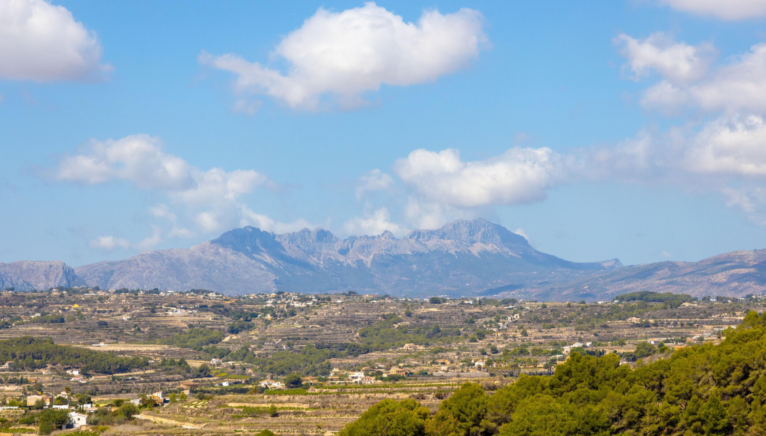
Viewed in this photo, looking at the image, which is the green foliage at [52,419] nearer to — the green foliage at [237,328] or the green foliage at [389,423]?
the green foliage at [389,423]

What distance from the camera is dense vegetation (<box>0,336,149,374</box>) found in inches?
5468

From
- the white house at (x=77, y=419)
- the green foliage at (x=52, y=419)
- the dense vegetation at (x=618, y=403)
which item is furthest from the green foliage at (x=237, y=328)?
the dense vegetation at (x=618, y=403)

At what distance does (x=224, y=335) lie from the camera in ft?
614

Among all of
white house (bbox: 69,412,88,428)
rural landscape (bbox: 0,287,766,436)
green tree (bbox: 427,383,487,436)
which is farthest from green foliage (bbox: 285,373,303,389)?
green tree (bbox: 427,383,487,436)

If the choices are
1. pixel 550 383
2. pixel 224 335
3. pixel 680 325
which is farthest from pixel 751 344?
pixel 224 335

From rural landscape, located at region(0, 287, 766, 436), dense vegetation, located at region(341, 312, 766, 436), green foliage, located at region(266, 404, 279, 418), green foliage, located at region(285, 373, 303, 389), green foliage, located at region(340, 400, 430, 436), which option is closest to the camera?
dense vegetation, located at region(341, 312, 766, 436)

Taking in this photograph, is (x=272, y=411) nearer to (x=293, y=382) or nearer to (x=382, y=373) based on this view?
(x=293, y=382)

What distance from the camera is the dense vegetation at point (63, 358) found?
138875 millimetres

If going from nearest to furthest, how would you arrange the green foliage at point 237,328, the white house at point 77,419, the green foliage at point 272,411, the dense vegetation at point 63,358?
1. the white house at point 77,419
2. the green foliage at point 272,411
3. the dense vegetation at point 63,358
4. the green foliage at point 237,328

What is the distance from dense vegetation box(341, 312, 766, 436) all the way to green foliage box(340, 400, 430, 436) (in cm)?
7

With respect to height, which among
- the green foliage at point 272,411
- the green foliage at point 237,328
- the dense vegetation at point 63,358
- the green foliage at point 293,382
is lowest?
the green foliage at point 272,411

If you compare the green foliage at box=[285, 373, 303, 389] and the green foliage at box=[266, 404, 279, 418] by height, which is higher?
the green foliage at box=[285, 373, 303, 389]

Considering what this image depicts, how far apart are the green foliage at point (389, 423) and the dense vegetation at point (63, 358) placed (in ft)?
274

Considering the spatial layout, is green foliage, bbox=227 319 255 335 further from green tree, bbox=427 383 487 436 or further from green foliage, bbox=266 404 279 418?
green tree, bbox=427 383 487 436
